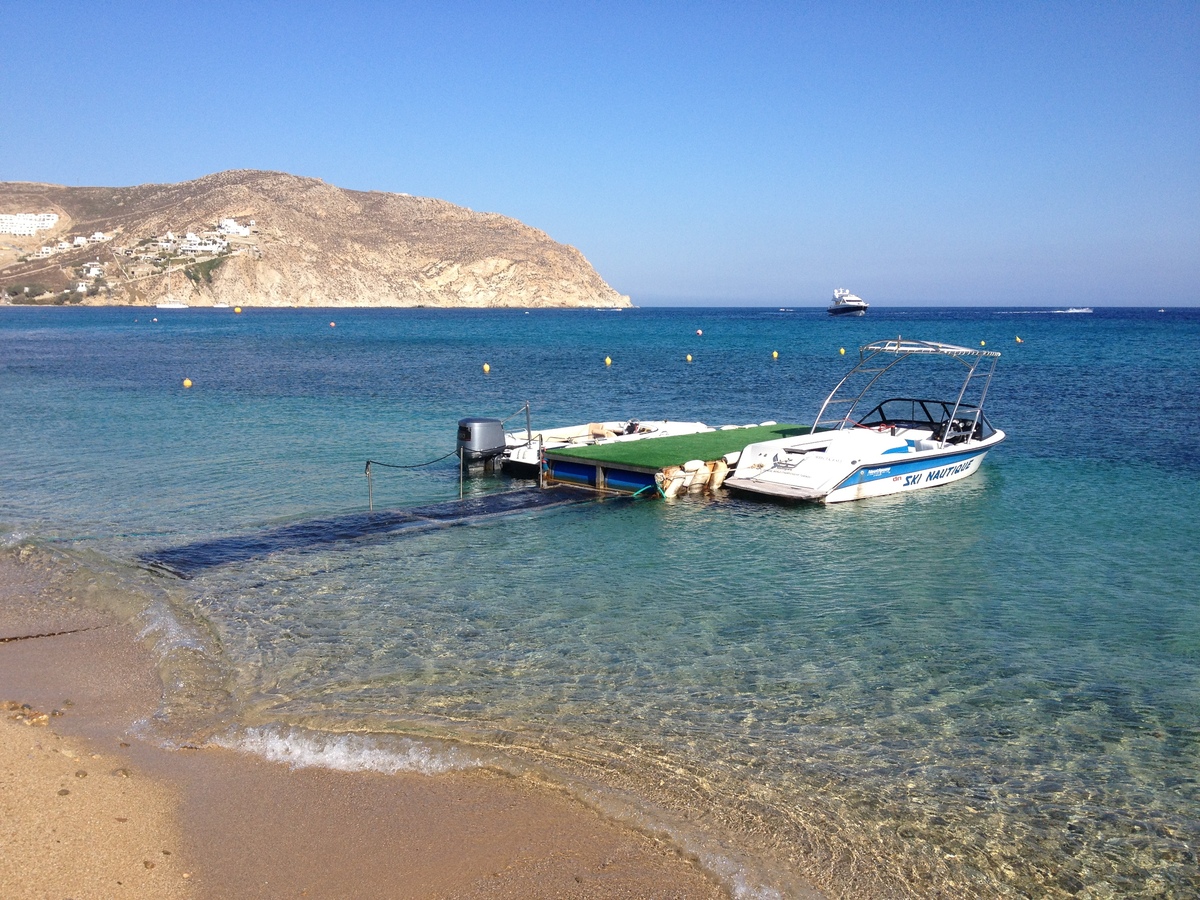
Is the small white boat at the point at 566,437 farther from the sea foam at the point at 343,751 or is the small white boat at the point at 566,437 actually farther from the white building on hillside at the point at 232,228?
the white building on hillside at the point at 232,228

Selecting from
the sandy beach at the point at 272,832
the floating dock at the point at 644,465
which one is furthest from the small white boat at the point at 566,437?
the sandy beach at the point at 272,832

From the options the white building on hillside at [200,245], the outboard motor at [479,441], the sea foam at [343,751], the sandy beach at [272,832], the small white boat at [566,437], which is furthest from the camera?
the white building on hillside at [200,245]

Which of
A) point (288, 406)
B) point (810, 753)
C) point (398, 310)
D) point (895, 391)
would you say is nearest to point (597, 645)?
point (810, 753)

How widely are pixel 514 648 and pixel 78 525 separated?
32.1ft

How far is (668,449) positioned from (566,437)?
3190mm

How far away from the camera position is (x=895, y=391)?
4634 centimetres

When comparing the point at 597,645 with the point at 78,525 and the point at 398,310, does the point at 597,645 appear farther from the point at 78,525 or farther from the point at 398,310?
the point at 398,310

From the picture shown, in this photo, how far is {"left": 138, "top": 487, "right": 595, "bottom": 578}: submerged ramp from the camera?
561 inches

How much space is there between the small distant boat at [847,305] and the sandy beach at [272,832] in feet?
590

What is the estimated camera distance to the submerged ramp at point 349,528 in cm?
1426

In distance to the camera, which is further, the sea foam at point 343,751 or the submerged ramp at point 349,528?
the submerged ramp at point 349,528

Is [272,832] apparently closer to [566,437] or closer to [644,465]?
[644,465]

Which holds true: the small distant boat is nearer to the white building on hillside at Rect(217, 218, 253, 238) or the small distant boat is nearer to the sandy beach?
the white building on hillside at Rect(217, 218, 253, 238)

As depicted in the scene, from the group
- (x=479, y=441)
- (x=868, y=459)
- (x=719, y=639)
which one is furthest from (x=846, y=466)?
(x=719, y=639)
